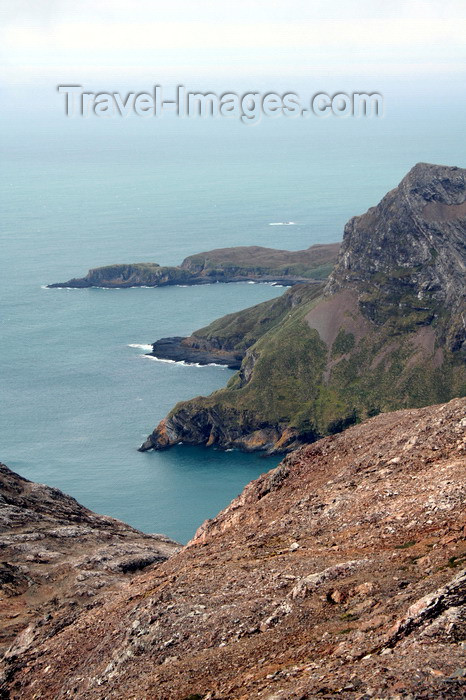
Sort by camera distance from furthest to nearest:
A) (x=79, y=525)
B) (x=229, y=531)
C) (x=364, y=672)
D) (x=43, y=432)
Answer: (x=43, y=432), (x=79, y=525), (x=229, y=531), (x=364, y=672)

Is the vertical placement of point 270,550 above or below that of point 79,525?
above

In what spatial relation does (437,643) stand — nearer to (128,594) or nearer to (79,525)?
(128,594)

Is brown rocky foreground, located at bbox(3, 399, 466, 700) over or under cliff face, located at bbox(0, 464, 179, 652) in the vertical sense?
over

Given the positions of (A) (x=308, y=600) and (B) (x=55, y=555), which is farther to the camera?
(B) (x=55, y=555)

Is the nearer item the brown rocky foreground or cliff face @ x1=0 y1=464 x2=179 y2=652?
the brown rocky foreground

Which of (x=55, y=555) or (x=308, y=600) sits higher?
(x=308, y=600)

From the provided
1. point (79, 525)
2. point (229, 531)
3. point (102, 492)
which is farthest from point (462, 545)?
point (102, 492)
